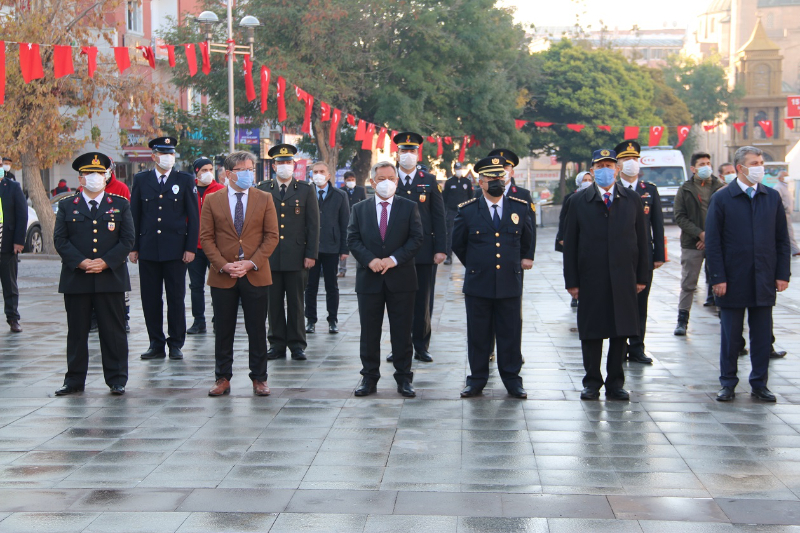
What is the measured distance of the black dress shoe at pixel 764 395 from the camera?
7875mm

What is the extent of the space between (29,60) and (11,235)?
541 cm

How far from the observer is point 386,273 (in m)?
8.21

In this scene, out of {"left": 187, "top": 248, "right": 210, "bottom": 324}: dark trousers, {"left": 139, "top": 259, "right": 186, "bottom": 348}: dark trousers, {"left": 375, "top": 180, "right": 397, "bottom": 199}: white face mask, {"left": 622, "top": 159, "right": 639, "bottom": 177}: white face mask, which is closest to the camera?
{"left": 375, "top": 180, "right": 397, "bottom": 199}: white face mask

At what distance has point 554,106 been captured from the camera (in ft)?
181

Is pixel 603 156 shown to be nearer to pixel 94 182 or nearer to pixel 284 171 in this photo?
pixel 284 171

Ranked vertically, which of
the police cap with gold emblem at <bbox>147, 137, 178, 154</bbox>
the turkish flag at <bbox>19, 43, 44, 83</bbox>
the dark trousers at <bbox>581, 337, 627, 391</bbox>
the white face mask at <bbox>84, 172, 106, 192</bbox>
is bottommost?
the dark trousers at <bbox>581, 337, 627, 391</bbox>

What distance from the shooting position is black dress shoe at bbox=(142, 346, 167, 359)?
1004 cm

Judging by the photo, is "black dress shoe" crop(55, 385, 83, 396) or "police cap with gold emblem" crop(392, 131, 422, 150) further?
"police cap with gold emblem" crop(392, 131, 422, 150)

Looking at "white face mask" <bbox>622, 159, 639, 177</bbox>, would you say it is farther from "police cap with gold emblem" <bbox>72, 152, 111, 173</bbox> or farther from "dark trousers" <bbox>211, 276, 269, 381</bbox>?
"police cap with gold emblem" <bbox>72, 152, 111, 173</bbox>

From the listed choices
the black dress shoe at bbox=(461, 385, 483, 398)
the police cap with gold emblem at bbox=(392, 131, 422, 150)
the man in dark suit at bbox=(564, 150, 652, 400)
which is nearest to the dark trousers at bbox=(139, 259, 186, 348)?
the police cap with gold emblem at bbox=(392, 131, 422, 150)

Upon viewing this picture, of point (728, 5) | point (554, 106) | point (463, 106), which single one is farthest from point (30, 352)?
point (728, 5)

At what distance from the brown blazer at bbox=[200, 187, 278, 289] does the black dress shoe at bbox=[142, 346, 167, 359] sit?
2116mm

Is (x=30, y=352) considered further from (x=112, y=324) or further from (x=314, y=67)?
(x=314, y=67)

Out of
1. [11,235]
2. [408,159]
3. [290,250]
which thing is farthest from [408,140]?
[11,235]
